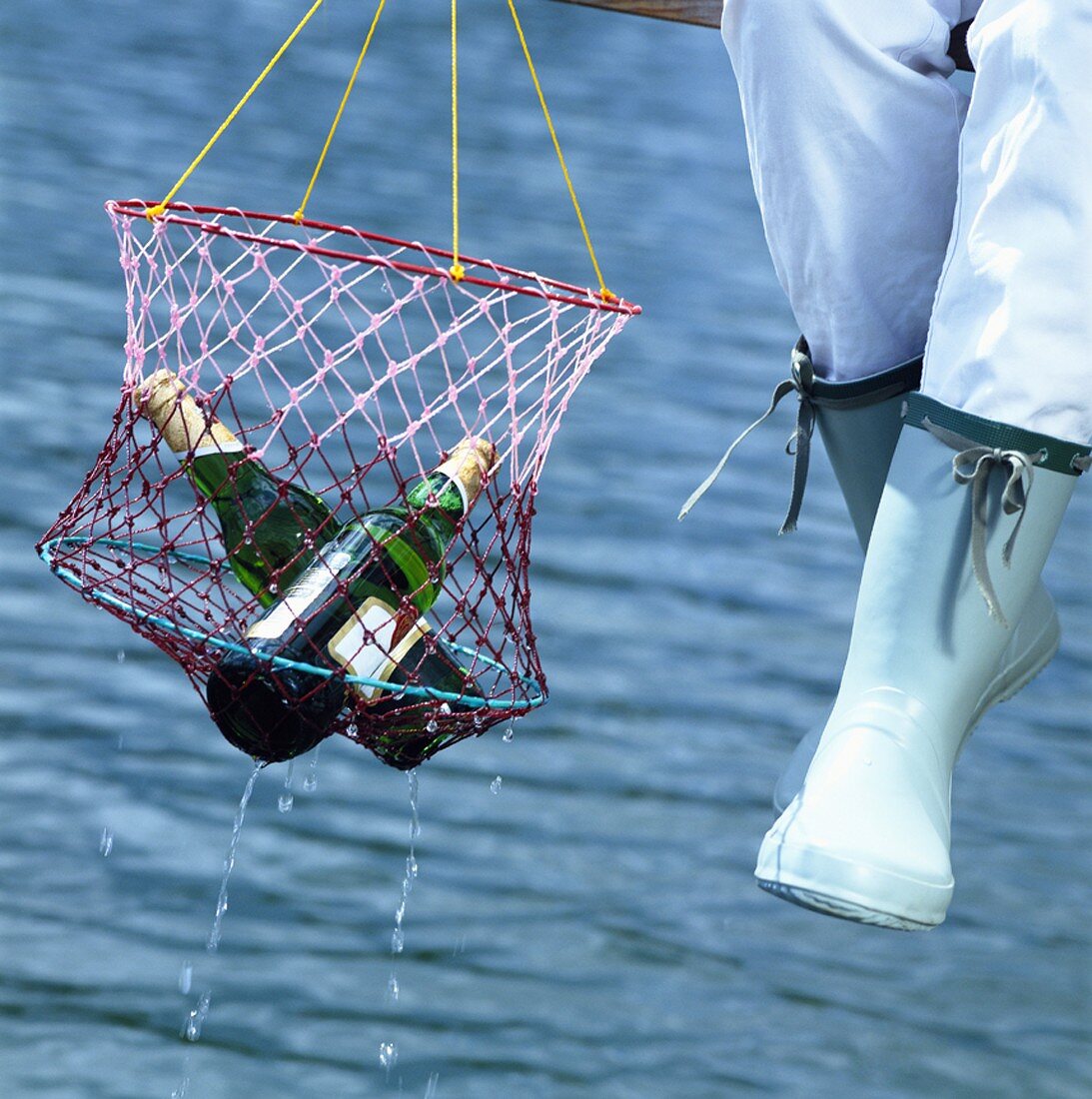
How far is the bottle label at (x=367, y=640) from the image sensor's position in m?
1.48

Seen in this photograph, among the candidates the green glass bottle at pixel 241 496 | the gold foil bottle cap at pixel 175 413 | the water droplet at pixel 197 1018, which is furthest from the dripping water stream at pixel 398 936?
the gold foil bottle cap at pixel 175 413

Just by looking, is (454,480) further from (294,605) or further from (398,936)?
(398,936)

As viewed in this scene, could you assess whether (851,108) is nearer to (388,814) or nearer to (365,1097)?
(365,1097)

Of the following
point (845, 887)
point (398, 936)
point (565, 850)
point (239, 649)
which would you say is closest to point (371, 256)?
point (239, 649)

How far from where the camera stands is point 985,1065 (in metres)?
2.83

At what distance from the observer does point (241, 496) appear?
1.90 metres

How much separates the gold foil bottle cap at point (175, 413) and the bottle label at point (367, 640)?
0.18m

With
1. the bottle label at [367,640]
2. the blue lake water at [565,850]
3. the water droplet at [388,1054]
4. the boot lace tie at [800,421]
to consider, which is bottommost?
the blue lake water at [565,850]

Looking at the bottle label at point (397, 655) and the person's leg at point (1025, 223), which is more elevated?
the person's leg at point (1025, 223)

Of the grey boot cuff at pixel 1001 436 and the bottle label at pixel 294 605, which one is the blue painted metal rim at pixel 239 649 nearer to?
the bottle label at pixel 294 605

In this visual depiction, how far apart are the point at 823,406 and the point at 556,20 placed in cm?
1288

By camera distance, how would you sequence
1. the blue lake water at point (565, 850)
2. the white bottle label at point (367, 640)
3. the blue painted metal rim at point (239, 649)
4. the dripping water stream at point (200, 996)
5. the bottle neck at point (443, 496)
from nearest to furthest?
the blue painted metal rim at point (239, 649)
the white bottle label at point (367, 640)
the bottle neck at point (443, 496)
the dripping water stream at point (200, 996)
the blue lake water at point (565, 850)

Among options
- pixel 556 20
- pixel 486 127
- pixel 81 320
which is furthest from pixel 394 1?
pixel 81 320

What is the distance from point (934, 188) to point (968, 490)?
246 millimetres
